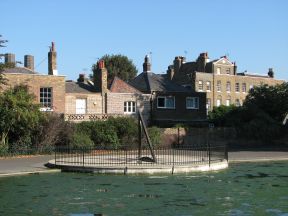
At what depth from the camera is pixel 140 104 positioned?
63.0 metres

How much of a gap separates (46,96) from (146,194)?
3563 cm

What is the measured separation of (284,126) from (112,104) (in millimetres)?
19204

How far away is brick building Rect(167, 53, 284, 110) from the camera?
94438 millimetres

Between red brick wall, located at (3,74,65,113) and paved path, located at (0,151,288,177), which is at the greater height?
red brick wall, located at (3,74,65,113)

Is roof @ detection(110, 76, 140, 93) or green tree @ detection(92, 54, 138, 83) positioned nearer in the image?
roof @ detection(110, 76, 140, 93)

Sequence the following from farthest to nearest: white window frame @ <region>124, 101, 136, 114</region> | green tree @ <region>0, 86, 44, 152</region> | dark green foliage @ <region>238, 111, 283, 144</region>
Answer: white window frame @ <region>124, 101, 136, 114</region> < dark green foliage @ <region>238, 111, 283, 144</region> < green tree @ <region>0, 86, 44, 152</region>

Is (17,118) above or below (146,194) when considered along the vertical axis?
above

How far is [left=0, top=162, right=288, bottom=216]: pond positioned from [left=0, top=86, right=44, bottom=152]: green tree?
12890 millimetres

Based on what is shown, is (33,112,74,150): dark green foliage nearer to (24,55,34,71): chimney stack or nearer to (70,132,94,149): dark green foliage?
(70,132,94,149): dark green foliage

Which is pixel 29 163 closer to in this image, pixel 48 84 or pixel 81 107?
pixel 48 84

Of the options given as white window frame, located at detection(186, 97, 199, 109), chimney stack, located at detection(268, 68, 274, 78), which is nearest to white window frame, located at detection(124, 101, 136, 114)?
white window frame, located at detection(186, 97, 199, 109)

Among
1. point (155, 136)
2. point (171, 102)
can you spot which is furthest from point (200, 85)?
point (155, 136)

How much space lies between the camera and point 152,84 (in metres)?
67.1

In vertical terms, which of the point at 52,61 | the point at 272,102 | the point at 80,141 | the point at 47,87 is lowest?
the point at 80,141
